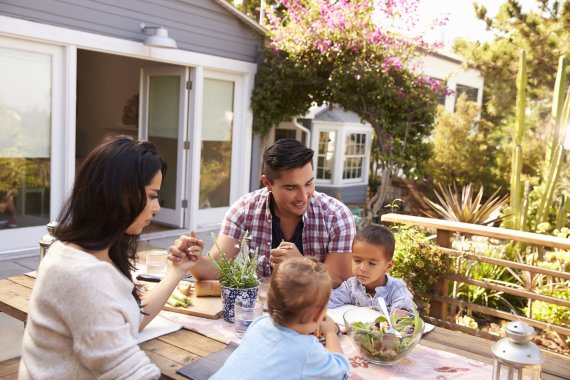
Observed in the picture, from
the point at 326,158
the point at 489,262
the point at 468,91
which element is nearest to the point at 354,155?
the point at 326,158

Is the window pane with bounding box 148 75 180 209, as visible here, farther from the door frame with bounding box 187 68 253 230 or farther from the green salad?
the green salad

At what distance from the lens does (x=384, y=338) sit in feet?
5.03

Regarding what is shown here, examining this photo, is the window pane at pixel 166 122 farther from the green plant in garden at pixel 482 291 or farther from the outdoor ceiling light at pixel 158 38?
the green plant in garden at pixel 482 291

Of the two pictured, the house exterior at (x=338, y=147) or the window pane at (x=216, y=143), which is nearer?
the window pane at (x=216, y=143)

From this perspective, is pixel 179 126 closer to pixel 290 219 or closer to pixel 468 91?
pixel 290 219

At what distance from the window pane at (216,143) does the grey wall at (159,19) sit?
525 millimetres

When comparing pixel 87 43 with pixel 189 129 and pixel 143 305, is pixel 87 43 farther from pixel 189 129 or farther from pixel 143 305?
pixel 143 305

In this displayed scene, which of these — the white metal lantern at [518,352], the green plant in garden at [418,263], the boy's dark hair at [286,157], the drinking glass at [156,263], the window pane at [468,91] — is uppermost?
the window pane at [468,91]

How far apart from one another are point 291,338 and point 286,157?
1.16 meters

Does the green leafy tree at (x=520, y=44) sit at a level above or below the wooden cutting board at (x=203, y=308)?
above

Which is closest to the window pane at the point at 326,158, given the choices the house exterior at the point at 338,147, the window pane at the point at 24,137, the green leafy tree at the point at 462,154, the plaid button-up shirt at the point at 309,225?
the house exterior at the point at 338,147

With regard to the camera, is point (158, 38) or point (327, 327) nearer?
point (327, 327)

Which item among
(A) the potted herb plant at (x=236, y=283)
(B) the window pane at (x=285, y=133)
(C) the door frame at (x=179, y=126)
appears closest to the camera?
(A) the potted herb plant at (x=236, y=283)

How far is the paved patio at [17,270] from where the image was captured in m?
3.39
